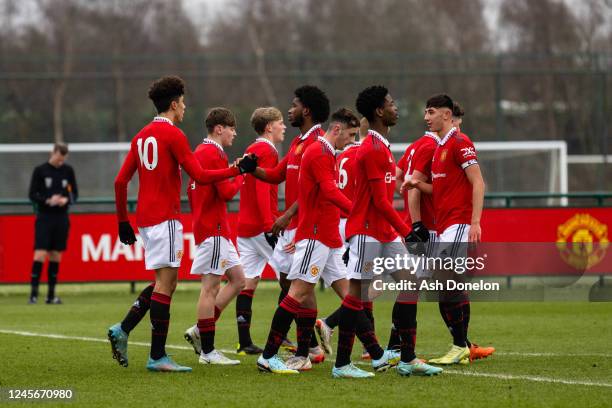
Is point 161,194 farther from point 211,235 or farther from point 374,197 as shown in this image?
point 374,197

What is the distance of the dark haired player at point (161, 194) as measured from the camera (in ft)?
31.2

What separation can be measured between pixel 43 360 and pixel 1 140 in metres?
22.8

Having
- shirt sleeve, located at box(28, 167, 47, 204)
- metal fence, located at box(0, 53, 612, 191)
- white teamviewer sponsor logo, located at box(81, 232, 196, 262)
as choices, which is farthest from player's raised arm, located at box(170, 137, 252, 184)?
metal fence, located at box(0, 53, 612, 191)

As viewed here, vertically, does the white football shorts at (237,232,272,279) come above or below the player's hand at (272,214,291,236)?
below

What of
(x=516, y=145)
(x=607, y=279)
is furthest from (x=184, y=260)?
(x=516, y=145)

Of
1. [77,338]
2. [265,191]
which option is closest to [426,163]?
[265,191]

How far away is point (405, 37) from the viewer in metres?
52.3

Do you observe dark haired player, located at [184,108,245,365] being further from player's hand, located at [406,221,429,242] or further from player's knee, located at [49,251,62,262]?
player's knee, located at [49,251,62,262]

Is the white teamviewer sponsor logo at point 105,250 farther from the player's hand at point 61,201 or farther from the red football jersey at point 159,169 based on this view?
the red football jersey at point 159,169

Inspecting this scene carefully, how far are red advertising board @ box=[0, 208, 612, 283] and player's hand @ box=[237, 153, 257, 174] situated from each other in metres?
9.67

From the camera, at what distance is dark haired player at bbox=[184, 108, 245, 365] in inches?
399

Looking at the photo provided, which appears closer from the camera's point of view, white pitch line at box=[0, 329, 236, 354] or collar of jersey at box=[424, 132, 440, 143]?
collar of jersey at box=[424, 132, 440, 143]

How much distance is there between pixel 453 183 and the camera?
9.85m

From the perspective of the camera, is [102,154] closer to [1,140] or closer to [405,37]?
[1,140]
